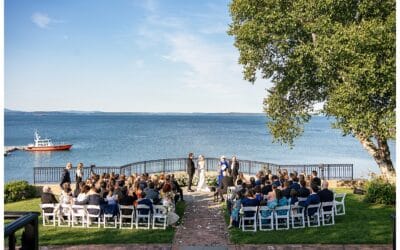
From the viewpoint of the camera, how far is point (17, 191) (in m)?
20.0

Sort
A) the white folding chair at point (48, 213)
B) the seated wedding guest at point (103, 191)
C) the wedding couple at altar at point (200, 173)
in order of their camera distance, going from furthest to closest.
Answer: the wedding couple at altar at point (200, 173) → the seated wedding guest at point (103, 191) → the white folding chair at point (48, 213)

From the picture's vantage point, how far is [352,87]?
59.9ft

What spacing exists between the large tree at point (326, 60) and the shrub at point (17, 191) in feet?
40.1

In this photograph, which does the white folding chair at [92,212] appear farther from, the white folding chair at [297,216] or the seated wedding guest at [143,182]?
the white folding chair at [297,216]

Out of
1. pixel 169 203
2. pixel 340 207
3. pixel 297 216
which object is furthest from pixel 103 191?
pixel 340 207

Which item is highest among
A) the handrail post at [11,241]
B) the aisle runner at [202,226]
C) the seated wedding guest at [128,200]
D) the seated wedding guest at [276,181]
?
the handrail post at [11,241]

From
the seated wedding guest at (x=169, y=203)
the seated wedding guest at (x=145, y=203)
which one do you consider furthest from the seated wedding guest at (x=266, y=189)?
the seated wedding guest at (x=145, y=203)

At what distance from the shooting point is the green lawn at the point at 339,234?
11.9 metres

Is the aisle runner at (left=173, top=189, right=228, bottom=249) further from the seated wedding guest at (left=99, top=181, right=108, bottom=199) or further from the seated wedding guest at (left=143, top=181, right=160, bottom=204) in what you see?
the seated wedding guest at (left=99, top=181, right=108, bottom=199)

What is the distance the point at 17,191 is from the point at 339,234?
13902mm

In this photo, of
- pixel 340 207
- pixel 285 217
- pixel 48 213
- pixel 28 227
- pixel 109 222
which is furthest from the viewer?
pixel 340 207

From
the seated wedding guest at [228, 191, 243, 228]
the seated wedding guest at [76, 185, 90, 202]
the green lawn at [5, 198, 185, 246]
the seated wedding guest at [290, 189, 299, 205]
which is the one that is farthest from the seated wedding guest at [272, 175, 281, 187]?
the seated wedding guest at [76, 185, 90, 202]

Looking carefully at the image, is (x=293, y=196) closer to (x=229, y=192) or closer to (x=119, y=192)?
(x=229, y=192)

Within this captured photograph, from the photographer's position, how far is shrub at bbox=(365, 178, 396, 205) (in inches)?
680
